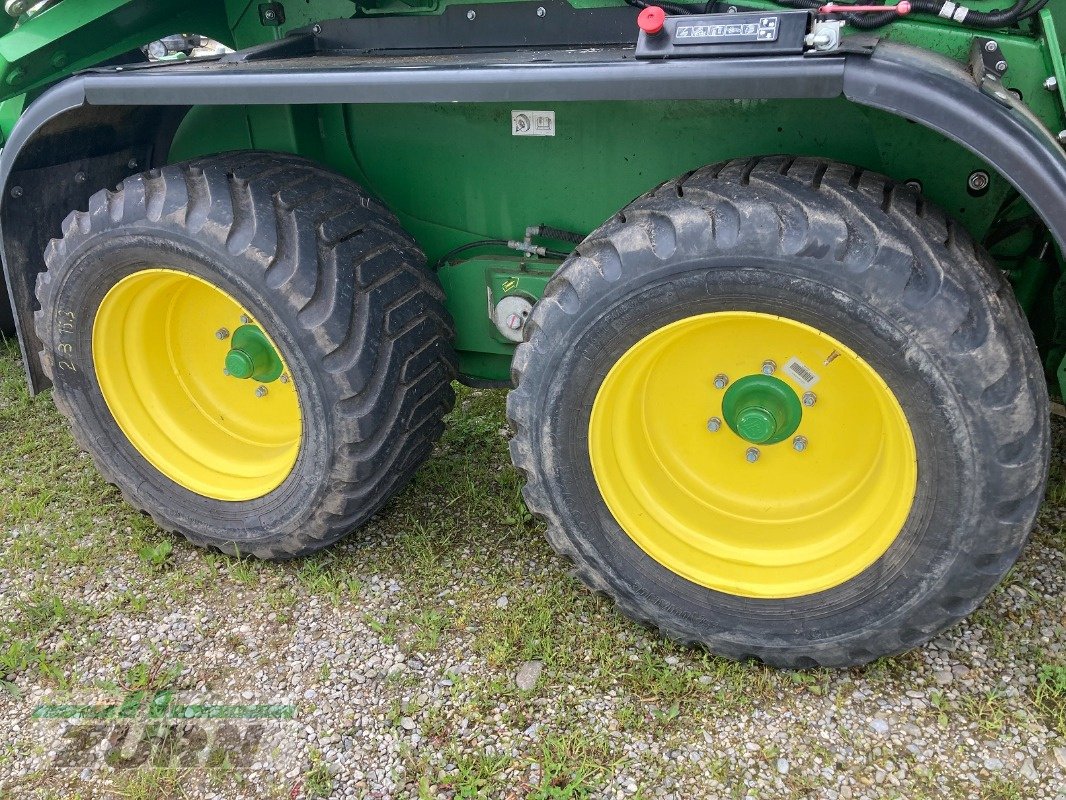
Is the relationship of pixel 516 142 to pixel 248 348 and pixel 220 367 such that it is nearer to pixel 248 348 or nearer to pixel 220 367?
pixel 248 348

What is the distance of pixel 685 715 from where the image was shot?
7.27 feet

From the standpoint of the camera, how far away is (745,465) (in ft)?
7.80

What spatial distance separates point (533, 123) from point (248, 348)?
1.05m

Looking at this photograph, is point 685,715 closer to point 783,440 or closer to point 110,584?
point 783,440

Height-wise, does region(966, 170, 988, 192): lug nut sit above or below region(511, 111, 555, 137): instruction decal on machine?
below

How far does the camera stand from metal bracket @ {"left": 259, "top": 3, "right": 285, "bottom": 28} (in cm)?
271

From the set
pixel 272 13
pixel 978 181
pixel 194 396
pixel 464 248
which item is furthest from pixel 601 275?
pixel 194 396

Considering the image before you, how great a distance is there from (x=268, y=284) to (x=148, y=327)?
0.70 meters

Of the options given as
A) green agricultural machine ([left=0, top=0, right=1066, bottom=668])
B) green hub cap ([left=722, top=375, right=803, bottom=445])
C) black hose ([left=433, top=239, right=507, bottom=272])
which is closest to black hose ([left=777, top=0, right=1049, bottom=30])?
green agricultural machine ([left=0, top=0, right=1066, bottom=668])

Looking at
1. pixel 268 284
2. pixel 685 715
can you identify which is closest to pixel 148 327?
pixel 268 284

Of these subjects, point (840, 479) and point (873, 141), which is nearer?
point (873, 141)

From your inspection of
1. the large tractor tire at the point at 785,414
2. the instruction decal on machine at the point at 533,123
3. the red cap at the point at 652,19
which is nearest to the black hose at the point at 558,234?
the instruction decal on machine at the point at 533,123

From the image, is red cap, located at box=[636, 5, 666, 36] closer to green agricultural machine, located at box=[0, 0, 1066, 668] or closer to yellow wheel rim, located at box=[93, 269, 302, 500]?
green agricultural machine, located at box=[0, 0, 1066, 668]

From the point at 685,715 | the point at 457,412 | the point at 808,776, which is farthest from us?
the point at 457,412
